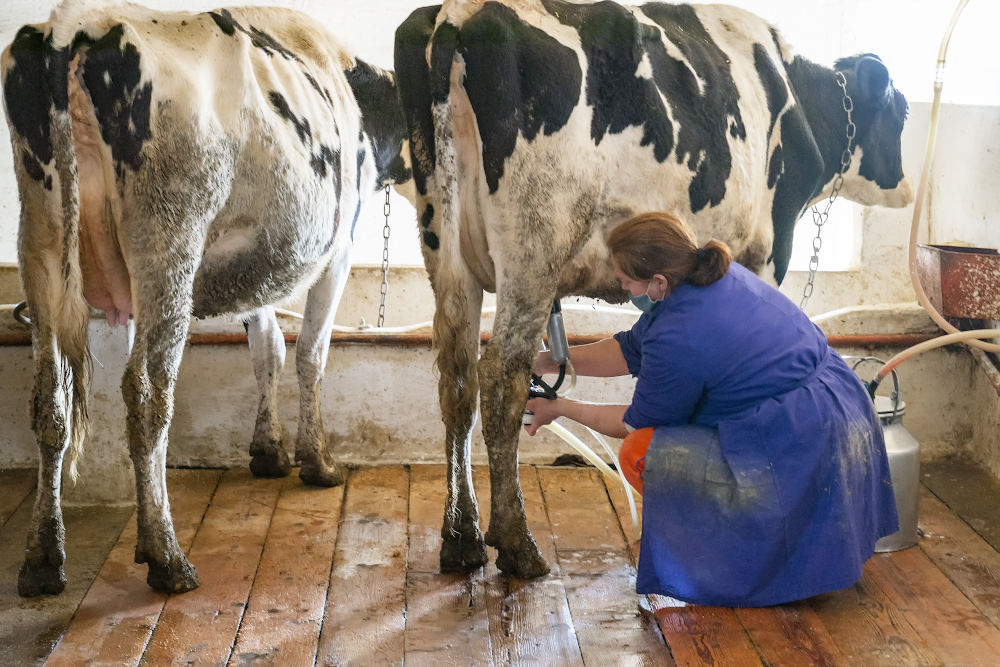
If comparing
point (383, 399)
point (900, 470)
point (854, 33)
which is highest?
point (854, 33)

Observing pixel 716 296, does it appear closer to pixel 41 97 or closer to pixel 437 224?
pixel 437 224

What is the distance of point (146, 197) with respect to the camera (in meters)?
2.78

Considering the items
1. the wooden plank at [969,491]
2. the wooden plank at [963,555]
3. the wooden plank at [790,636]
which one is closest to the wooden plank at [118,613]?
the wooden plank at [790,636]

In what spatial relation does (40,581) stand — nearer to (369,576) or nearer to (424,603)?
(369,576)

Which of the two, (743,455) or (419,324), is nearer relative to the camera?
(743,455)

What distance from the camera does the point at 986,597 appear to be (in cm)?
292

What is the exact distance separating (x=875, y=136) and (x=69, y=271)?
10.0 feet

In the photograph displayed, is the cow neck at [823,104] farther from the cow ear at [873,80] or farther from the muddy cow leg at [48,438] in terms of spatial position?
the muddy cow leg at [48,438]

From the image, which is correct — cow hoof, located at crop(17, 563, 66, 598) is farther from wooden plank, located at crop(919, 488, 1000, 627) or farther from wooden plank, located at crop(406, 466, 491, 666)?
wooden plank, located at crop(919, 488, 1000, 627)

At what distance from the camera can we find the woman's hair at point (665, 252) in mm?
2662

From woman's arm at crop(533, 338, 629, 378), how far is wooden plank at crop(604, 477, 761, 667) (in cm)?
75

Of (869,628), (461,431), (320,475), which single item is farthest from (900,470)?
(320,475)

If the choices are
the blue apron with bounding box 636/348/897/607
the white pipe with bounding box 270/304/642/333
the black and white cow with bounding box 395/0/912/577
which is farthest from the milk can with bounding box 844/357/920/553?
the white pipe with bounding box 270/304/642/333

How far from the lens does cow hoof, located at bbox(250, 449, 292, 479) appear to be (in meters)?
3.99
